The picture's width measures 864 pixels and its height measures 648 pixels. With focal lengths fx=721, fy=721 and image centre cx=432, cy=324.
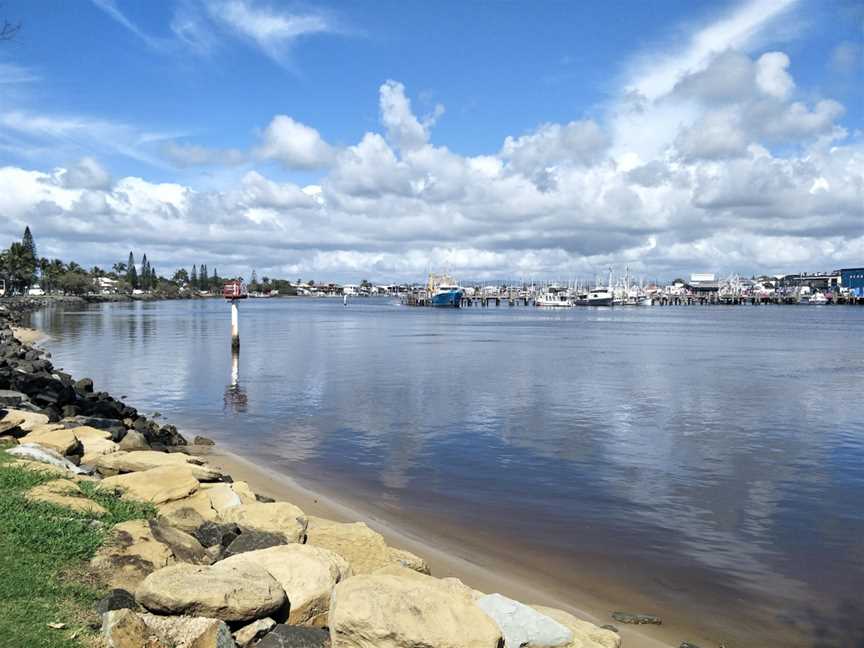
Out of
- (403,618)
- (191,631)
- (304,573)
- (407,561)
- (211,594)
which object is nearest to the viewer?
(191,631)

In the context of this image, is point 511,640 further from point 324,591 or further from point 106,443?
point 106,443

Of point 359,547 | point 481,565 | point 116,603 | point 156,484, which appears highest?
point 116,603

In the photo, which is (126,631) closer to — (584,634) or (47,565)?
(47,565)

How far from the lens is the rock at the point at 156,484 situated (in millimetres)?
10789

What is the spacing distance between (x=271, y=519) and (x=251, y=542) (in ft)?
3.01

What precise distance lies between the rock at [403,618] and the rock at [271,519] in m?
2.95

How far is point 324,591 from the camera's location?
7523mm

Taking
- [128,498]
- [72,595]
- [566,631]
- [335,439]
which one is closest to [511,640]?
[566,631]

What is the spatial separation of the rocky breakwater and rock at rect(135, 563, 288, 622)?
1 centimetres

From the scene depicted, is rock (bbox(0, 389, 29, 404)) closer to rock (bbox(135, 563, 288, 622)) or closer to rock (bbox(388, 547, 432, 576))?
rock (bbox(388, 547, 432, 576))

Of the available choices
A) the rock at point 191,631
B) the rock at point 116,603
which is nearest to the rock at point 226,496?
the rock at point 116,603

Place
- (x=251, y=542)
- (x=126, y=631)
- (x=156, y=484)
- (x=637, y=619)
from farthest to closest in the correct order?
(x=156, y=484) < (x=637, y=619) < (x=251, y=542) < (x=126, y=631)

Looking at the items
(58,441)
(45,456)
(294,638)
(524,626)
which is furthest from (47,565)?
(58,441)

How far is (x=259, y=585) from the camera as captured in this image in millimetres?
6961
